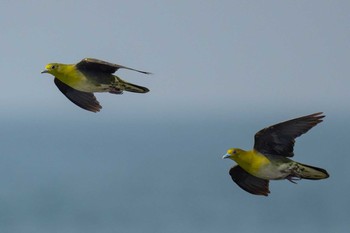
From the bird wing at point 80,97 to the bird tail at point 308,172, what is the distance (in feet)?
15.1

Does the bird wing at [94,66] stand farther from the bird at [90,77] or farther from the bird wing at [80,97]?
the bird wing at [80,97]

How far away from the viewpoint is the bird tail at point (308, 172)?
2584 cm

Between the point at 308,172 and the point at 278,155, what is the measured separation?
863 mm

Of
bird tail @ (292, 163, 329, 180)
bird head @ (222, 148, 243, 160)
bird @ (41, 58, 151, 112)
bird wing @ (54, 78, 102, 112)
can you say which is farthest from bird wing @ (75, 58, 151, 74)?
bird tail @ (292, 163, 329, 180)

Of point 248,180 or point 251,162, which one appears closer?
point 251,162

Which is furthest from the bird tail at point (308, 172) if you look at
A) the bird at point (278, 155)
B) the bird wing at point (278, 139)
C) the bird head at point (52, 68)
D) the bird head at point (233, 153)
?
the bird head at point (52, 68)

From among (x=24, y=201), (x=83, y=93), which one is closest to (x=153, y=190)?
(x=24, y=201)

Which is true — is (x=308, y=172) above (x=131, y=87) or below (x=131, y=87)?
below

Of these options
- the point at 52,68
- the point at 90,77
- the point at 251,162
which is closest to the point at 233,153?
the point at 251,162

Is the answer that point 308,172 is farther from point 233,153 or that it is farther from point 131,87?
point 131,87

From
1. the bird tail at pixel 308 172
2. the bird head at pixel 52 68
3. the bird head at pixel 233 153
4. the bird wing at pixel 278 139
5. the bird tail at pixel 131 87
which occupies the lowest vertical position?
the bird tail at pixel 308 172

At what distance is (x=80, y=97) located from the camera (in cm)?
2834

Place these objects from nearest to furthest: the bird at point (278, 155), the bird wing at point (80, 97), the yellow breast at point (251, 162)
Result: 1. the bird at point (278, 155)
2. the yellow breast at point (251, 162)
3. the bird wing at point (80, 97)

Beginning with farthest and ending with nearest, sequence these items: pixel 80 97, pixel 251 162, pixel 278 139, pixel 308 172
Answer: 1. pixel 80 97
2. pixel 278 139
3. pixel 251 162
4. pixel 308 172
